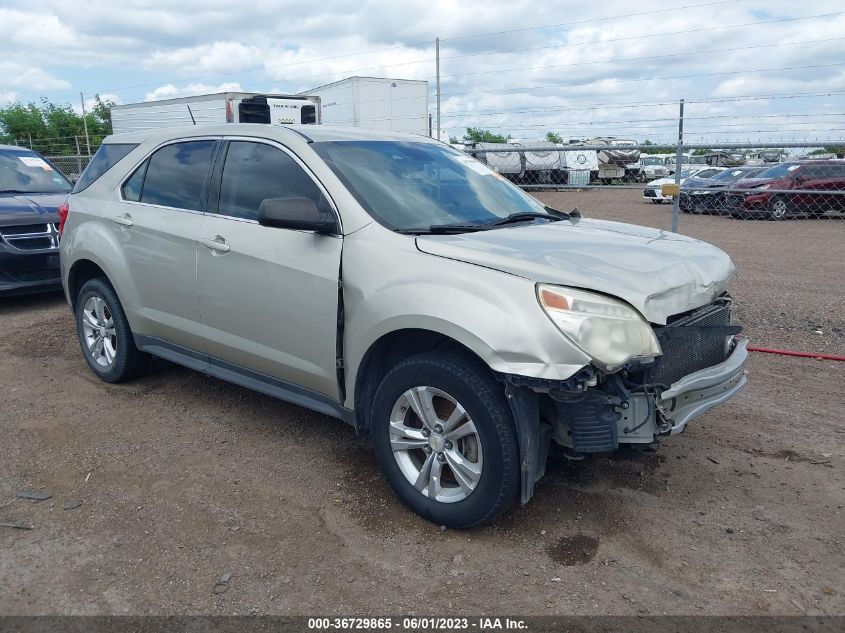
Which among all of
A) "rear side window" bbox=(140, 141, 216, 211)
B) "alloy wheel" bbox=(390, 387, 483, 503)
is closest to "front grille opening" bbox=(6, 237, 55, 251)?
"rear side window" bbox=(140, 141, 216, 211)

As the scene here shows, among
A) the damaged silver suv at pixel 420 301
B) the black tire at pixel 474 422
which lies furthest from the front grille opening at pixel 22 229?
the black tire at pixel 474 422

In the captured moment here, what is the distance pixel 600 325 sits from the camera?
3051mm

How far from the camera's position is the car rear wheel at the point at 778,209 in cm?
1320

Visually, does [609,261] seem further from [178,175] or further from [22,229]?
[22,229]

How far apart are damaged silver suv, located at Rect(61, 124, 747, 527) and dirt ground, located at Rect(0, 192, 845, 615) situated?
0.37 m

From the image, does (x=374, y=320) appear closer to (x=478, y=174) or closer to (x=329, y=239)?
(x=329, y=239)

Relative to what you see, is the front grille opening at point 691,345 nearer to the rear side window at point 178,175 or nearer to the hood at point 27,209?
the rear side window at point 178,175

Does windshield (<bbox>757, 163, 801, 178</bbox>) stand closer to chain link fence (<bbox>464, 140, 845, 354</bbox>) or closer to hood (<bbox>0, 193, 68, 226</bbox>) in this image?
chain link fence (<bbox>464, 140, 845, 354</bbox>)

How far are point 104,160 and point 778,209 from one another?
38.8 feet

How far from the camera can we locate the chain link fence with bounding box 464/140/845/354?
725 centimetres

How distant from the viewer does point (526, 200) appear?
481cm

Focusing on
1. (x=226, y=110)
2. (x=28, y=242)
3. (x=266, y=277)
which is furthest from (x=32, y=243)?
(x=226, y=110)

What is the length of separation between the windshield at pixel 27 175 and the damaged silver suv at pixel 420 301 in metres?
4.76

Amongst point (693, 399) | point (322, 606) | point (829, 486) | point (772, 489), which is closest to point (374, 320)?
point (322, 606)
